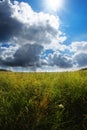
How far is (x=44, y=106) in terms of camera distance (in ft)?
24.5

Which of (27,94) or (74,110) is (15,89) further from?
(74,110)

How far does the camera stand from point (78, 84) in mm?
9031

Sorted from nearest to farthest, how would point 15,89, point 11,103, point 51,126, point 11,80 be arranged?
point 51,126
point 11,103
point 15,89
point 11,80

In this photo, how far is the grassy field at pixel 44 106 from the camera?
24.2 feet

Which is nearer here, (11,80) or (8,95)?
(8,95)

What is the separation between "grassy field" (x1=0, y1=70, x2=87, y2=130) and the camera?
24.2ft

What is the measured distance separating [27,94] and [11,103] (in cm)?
61

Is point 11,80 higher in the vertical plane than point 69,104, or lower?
higher

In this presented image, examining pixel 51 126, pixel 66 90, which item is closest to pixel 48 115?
pixel 51 126

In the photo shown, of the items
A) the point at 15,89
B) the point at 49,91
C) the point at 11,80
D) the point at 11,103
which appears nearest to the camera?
the point at 11,103

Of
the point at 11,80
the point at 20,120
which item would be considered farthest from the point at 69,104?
the point at 11,80

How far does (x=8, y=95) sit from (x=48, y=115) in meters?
1.46

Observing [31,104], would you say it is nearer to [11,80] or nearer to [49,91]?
[49,91]

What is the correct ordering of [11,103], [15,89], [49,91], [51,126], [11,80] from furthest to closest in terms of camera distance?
[11,80] < [15,89] < [49,91] < [11,103] < [51,126]
